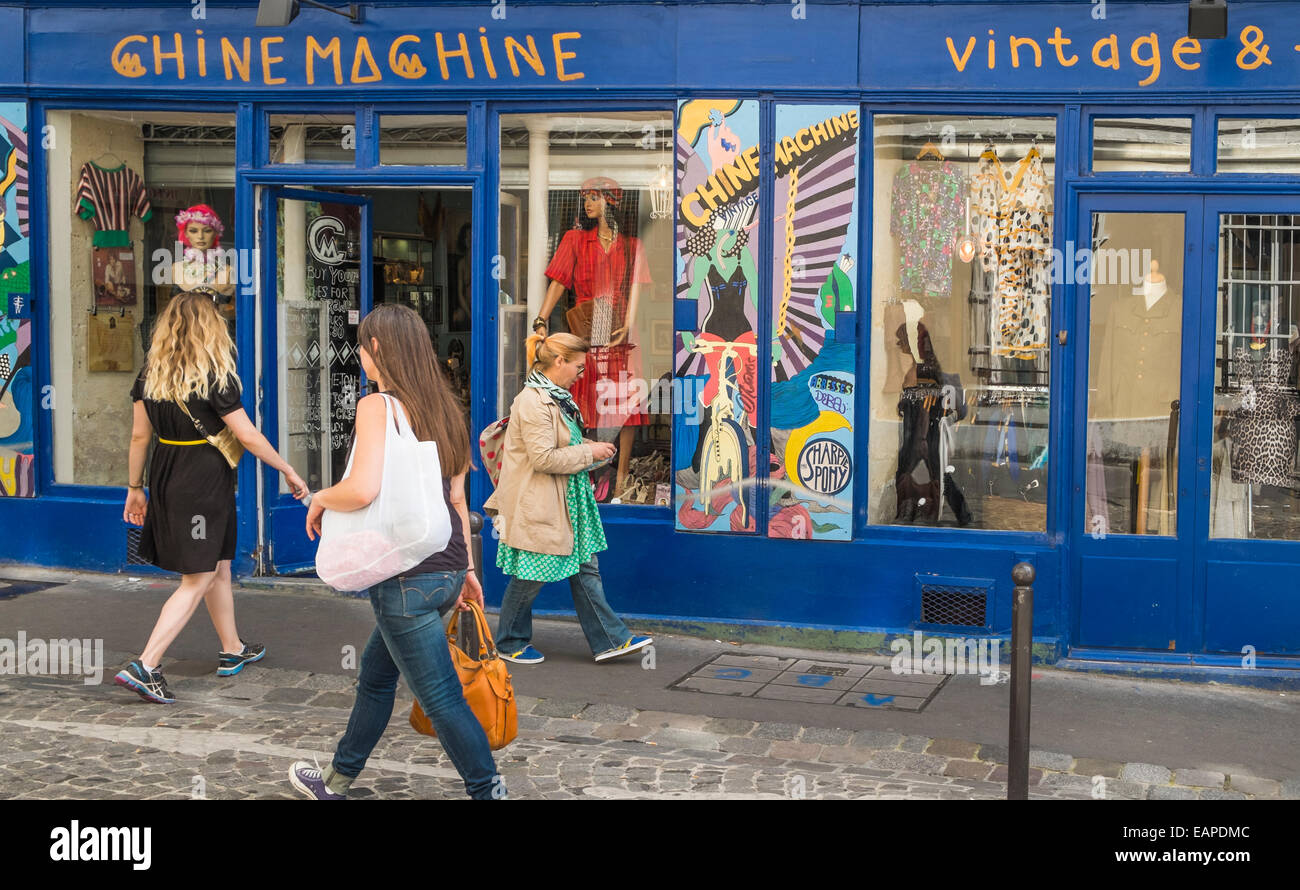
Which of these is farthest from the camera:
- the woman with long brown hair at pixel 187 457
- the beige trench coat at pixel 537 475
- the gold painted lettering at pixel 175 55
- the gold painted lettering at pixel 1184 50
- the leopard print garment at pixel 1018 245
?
the gold painted lettering at pixel 175 55

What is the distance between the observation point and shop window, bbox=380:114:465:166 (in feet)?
28.5

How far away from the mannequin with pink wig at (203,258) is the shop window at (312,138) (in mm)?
705

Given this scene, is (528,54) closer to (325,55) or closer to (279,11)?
(325,55)

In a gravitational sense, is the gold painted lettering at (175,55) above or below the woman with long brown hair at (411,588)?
above

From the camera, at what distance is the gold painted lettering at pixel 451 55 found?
334 inches

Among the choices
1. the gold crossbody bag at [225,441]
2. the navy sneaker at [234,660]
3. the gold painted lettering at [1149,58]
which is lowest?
the navy sneaker at [234,660]

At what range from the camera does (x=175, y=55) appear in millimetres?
8945

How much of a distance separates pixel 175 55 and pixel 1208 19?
20.1 feet

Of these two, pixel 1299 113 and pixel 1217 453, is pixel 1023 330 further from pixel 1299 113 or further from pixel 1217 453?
pixel 1299 113

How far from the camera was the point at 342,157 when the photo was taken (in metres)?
8.89

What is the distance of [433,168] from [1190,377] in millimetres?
4601

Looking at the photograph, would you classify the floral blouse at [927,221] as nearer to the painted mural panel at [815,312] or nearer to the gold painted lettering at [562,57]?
the painted mural panel at [815,312]

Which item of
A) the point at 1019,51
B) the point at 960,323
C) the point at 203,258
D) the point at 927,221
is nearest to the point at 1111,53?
the point at 1019,51

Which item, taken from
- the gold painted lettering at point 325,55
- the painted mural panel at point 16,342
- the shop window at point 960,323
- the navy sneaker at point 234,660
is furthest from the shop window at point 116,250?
the shop window at point 960,323
